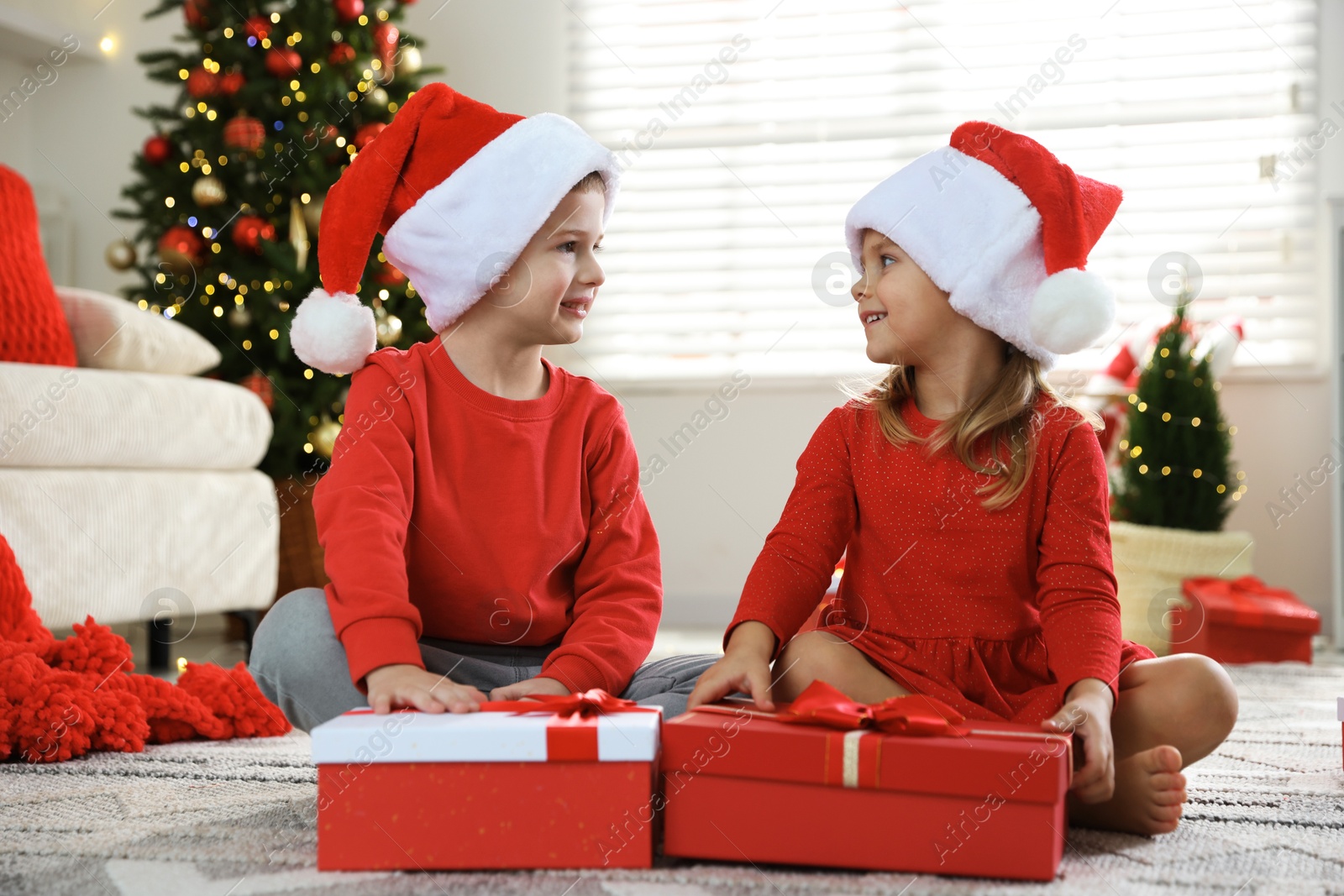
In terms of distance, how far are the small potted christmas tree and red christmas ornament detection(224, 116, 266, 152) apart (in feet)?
7.30

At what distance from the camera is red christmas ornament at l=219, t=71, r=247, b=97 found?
2.98m

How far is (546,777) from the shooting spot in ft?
2.93

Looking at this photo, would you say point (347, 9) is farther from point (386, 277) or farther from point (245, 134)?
point (386, 277)

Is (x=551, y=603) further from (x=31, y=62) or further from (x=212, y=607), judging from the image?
(x=31, y=62)

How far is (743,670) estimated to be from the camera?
1074 millimetres

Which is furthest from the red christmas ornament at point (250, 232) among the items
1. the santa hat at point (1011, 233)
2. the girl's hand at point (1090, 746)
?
the girl's hand at point (1090, 746)

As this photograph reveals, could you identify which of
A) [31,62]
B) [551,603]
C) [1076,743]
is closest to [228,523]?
[551,603]

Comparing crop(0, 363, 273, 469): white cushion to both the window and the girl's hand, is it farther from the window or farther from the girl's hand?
the girl's hand

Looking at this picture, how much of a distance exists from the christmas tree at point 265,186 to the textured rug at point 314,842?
1587 millimetres

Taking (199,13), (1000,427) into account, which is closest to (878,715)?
(1000,427)

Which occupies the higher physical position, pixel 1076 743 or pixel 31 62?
pixel 31 62

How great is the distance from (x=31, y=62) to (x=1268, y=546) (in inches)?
153

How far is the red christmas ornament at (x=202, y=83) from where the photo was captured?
298cm

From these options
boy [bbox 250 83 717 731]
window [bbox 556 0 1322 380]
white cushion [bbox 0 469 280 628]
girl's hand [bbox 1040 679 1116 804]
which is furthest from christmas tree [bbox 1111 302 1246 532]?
white cushion [bbox 0 469 280 628]
